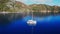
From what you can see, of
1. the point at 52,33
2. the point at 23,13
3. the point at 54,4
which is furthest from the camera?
the point at 54,4

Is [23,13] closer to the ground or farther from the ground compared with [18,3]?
closer to the ground

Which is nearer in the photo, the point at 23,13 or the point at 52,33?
the point at 52,33

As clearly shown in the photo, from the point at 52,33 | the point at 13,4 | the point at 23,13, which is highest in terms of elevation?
the point at 13,4

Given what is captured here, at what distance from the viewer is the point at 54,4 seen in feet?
70.5

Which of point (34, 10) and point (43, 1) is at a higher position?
point (43, 1)

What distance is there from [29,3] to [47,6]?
8.09 ft

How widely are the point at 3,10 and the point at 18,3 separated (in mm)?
2289

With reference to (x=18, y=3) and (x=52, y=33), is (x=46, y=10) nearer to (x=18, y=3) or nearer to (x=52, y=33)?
(x=18, y=3)

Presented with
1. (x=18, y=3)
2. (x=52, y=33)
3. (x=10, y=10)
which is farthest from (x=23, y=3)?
(x=52, y=33)

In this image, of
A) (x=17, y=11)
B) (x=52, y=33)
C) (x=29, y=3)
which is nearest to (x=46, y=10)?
(x=29, y=3)

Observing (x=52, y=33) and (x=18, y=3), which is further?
(x=18, y=3)

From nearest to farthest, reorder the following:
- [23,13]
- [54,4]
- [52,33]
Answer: [52,33] → [23,13] → [54,4]

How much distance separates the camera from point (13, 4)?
20.7m

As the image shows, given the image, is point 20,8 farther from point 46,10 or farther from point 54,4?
point 54,4
